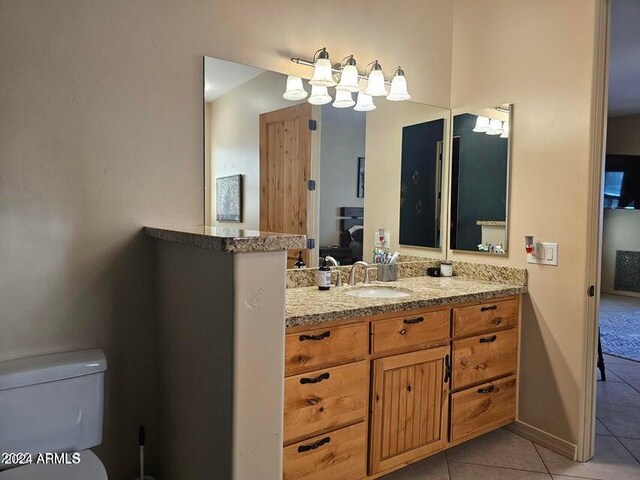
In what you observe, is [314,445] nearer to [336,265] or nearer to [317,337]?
[317,337]

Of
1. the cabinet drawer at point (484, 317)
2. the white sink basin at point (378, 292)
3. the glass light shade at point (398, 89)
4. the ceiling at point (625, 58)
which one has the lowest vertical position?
the cabinet drawer at point (484, 317)

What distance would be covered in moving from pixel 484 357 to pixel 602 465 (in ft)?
2.42

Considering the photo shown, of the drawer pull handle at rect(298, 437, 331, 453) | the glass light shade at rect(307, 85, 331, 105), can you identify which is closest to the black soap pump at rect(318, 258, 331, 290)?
the drawer pull handle at rect(298, 437, 331, 453)

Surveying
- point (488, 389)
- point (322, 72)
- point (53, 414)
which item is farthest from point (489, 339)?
point (53, 414)

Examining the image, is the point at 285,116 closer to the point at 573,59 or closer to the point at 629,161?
the point at 573,59

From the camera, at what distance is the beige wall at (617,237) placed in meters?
6.20

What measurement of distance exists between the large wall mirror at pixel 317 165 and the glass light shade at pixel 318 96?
0.07 ft

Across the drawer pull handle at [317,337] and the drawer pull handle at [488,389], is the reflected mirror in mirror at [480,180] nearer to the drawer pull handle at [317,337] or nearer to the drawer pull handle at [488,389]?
the drawer pull handle at [488,389]

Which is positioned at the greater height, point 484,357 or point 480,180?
point 480,180

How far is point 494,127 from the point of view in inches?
100

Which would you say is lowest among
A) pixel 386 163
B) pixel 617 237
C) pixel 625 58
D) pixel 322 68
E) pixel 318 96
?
pixel 617 237

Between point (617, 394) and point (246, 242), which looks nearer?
point (246, 242)

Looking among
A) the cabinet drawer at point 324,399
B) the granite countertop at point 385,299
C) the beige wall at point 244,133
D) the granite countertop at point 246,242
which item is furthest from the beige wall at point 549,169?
the granite countertop at point 246,242

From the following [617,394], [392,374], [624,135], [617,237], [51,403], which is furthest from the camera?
[617,237]
